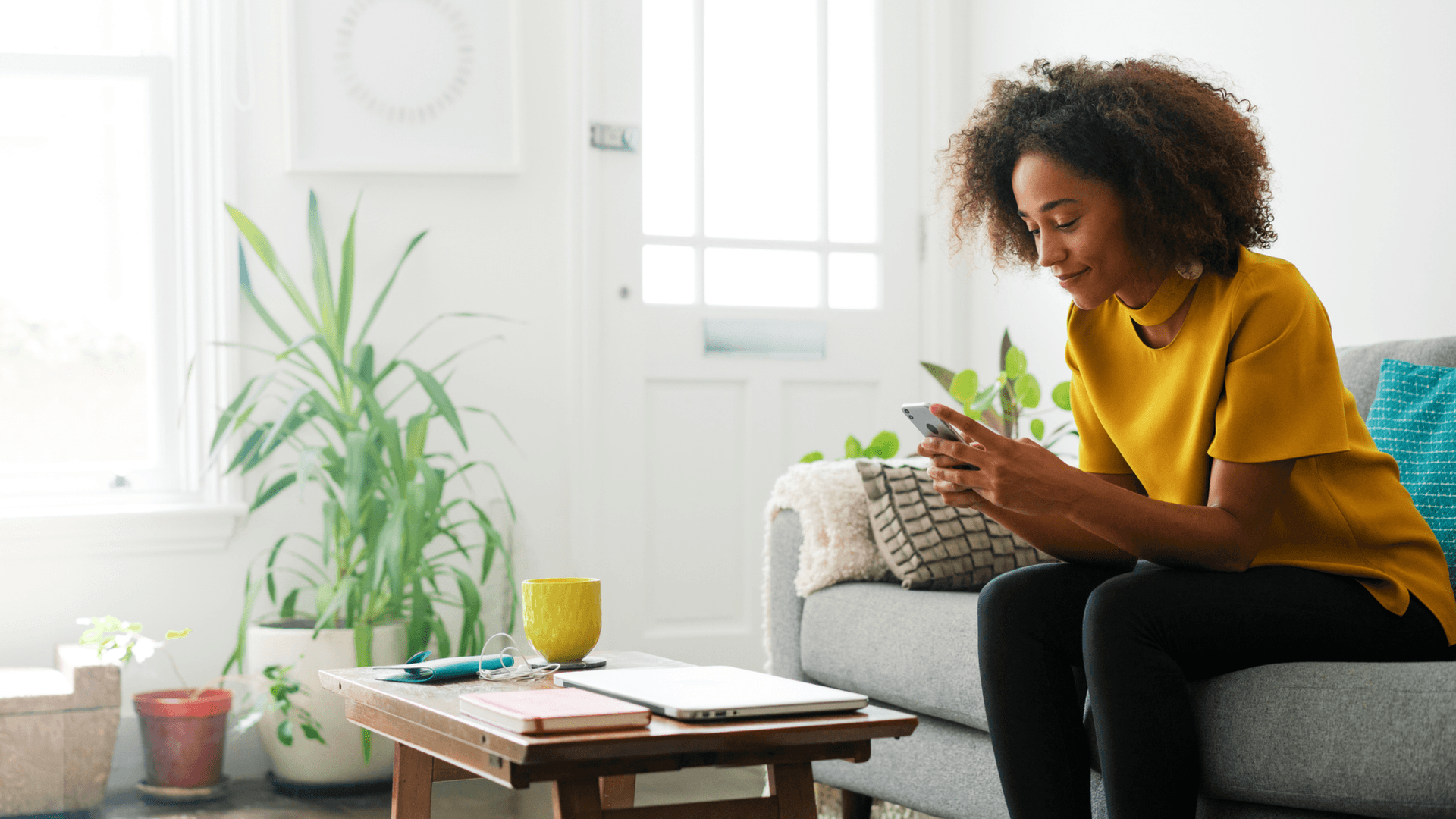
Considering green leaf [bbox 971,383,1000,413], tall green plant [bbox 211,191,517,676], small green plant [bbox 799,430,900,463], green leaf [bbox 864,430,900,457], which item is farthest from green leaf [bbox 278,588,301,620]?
green leaf [bbox 971,383,1000,413]

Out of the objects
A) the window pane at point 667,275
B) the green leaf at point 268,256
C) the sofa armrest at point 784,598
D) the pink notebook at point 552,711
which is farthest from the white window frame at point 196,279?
the pink notebook at point 552,711

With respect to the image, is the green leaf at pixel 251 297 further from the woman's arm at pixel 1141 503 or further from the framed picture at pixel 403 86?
the woman's arm at pixel 1141 503

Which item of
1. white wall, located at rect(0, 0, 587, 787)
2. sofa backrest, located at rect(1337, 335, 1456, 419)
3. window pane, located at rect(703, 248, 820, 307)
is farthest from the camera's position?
window pane, located at rect(703, 248, 820, 307)

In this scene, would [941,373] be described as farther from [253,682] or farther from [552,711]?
[552,711]

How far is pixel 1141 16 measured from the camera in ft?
9.29

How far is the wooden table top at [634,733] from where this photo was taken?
0.99m

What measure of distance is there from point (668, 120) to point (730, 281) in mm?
438

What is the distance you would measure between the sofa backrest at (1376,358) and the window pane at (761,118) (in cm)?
170

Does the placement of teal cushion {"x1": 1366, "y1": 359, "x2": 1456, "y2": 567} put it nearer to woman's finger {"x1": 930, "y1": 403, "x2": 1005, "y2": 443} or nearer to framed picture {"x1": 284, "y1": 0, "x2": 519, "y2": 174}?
woman's finger {"x1": 930, "y1": 403, "x2": 1005, "y2": 443}

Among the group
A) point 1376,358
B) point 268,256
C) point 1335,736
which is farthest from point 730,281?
point 1335,736

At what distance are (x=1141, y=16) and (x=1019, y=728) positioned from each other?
201 centimetres

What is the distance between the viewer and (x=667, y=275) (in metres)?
3.21

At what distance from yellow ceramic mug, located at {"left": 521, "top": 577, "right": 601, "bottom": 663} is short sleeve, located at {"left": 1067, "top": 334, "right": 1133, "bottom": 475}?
0.62 metres

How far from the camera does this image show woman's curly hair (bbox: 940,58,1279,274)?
4.31 feet
